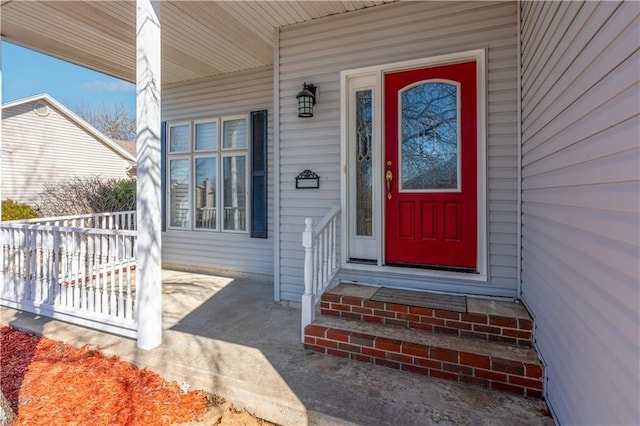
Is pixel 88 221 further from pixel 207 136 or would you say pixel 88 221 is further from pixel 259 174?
pixel 259 174

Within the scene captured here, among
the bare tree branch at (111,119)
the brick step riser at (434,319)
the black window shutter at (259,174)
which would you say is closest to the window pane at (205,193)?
the black window shutter at (259,174)

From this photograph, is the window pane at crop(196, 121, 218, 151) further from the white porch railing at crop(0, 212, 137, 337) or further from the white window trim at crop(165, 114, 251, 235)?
the white porch railing at crop(0, 212, 137, 337)

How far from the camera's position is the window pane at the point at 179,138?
224 inches

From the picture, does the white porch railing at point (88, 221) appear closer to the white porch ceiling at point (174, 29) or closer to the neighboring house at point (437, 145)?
the neighboring house at point (437, 145)

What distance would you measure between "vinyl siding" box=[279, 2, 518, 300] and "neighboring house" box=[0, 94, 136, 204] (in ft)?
33.0

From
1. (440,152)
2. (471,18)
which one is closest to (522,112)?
(440,152)

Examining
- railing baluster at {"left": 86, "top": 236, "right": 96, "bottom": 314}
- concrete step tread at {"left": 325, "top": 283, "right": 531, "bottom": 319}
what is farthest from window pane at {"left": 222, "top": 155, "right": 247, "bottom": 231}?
concrete step tread at {"left": 325, "top": 283, "right": 531, "bottom": 319}

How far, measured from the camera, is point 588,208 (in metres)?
1.41

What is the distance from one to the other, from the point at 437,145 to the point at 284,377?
244 centimetres

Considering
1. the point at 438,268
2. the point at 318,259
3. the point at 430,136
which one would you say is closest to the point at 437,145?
the point at 430,136

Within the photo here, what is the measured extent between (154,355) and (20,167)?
10.6 metres

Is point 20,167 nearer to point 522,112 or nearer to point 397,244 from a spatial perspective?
point 397,244

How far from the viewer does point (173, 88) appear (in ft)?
18.8

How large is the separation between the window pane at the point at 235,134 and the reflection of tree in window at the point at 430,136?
2777 mm
